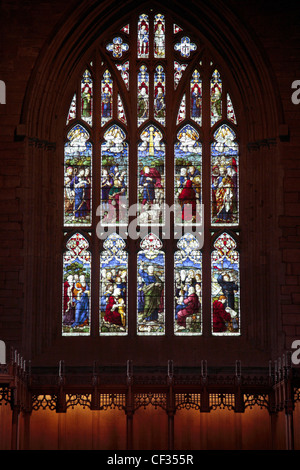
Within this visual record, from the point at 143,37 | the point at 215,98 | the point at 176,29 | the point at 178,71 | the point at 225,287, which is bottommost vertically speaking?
the point at 225,287

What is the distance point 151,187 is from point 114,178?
2.85ft

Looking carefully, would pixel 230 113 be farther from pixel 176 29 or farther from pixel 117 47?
pixel 117 47

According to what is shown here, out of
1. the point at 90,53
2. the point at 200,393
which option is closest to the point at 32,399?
the point at 200,393

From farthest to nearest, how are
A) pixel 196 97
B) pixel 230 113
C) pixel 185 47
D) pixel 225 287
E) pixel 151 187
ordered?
pixel 185 47, pixel 196 97, pixel 230 113, pixel 151 187, pixel 225 287

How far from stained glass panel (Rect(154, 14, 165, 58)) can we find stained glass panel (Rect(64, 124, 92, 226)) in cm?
261

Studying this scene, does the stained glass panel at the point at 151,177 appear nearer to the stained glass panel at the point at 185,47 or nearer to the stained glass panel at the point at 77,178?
the stained glass panel at the point at 77,178

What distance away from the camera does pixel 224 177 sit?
24.6 meters

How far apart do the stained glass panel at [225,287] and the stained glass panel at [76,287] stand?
2.80 meters

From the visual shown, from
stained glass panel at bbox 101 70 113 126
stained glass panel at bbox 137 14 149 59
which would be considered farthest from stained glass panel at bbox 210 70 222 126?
stained glass panel at bbox 101 70 113 126

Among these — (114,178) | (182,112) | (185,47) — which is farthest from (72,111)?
(185,47)

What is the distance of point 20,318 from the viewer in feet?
74.7

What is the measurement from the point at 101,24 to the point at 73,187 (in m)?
3.87

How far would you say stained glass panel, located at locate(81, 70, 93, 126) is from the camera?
25.0 m

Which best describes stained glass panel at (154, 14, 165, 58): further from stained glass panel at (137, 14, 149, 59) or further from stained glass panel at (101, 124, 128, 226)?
stained glass panel at (101, 124, 128, 226)
